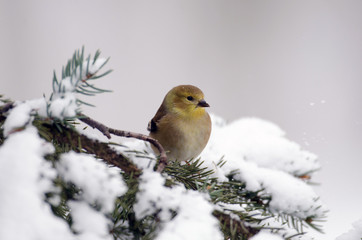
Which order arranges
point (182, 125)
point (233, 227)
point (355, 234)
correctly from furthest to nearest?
point (182, 125) → point (355, 234) → point (233, 227)

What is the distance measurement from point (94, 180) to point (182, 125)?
4.19 feet

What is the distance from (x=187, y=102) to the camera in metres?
2.04

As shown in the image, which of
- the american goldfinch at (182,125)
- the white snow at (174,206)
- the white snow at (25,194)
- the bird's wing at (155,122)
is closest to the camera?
the white snow at (25,194)

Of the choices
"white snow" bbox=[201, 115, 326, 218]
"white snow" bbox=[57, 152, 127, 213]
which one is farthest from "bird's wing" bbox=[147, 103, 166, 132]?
"white snow" bbox=[57, 152, 127, 213]

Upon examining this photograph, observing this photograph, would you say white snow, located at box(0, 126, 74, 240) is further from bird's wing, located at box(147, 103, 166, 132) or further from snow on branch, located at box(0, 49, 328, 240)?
bird's wing, located at box(147, 103, 166, 132)

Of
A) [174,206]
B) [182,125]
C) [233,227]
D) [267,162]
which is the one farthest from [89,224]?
[182,125]

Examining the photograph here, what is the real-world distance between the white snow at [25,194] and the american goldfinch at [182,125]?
1113 millimetres

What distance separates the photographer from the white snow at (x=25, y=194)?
0.53 meters

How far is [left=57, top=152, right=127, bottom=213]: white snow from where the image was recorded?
62cm

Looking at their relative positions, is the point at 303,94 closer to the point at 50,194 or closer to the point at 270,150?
the point at 270,150

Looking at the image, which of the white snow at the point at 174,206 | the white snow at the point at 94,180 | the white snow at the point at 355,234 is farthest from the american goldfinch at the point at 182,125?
the white snow at the point at 94,180

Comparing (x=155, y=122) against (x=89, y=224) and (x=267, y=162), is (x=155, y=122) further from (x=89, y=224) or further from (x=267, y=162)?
(x=89, y=224)

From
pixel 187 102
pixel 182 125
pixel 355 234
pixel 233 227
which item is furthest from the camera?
pixel 187 102

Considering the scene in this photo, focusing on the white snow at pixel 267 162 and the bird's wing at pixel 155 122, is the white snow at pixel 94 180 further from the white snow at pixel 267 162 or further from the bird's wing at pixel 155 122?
the bird's wing at pixel 155 122
